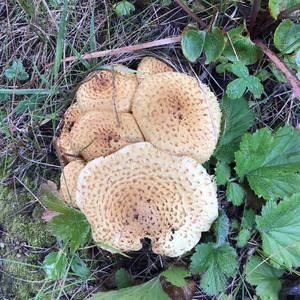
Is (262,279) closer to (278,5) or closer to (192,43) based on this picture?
(192,43)

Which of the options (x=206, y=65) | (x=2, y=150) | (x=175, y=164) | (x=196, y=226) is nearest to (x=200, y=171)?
(x=175, y=164)

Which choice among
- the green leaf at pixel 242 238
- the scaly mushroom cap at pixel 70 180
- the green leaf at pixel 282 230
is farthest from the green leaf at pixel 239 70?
the scaly mushroom cap at pixel 70 180

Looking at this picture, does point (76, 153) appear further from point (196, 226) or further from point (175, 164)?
point (196, 226)

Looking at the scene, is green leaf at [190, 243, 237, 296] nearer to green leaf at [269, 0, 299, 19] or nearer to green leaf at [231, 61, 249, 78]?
green leaf at [231, 61, 249, 78]

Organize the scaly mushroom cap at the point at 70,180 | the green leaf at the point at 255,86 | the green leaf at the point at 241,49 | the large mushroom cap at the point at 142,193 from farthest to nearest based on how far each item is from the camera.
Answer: the green leaf at the point at 241,49 < the green leaf at the point at 255,86 < the scaly mushroom cap at the point at 70,180 < the large mushroom cap at the point at 142,193

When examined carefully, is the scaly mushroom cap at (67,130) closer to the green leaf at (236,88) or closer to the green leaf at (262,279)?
the green leaf at (236,88)
